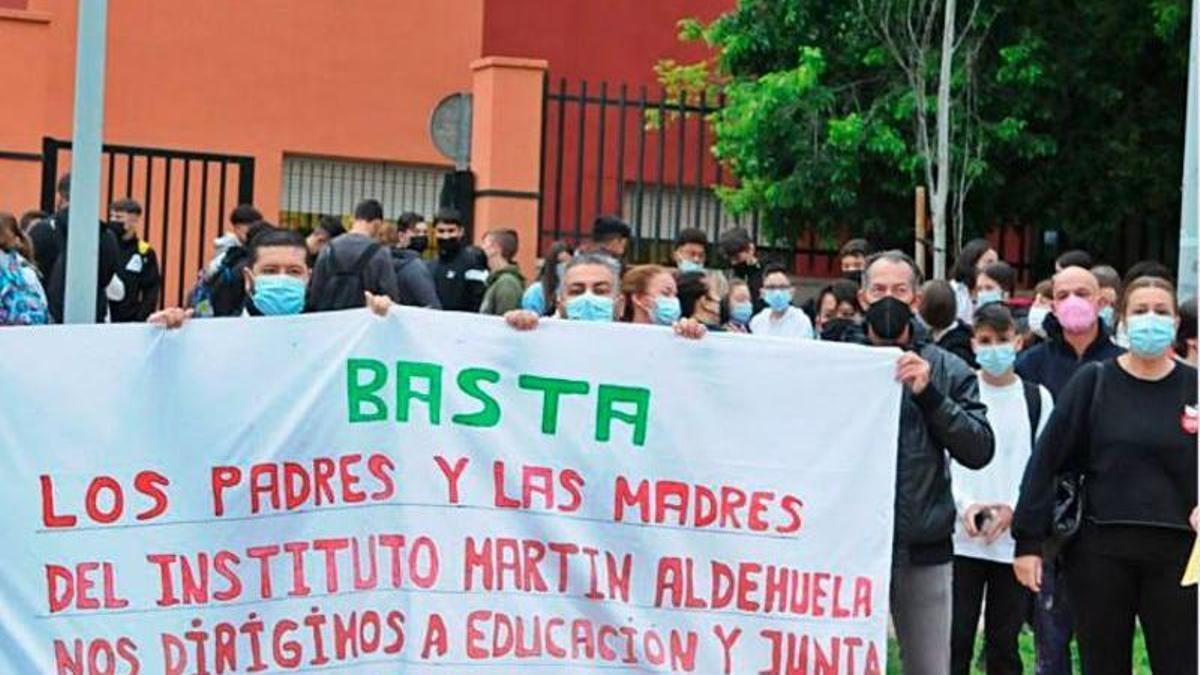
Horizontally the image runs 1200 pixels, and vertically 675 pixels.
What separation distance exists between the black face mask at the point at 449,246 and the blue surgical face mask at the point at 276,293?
611 cm

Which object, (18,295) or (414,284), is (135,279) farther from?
(18,295)

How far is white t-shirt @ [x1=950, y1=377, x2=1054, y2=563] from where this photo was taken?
30.2 ft

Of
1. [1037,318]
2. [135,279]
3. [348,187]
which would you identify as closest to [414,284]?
[1037,318]

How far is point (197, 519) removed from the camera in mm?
7348

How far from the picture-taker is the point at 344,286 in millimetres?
10562

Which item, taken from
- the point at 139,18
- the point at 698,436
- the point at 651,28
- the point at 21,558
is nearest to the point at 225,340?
the point at 21,558

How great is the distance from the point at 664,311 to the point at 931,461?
1.17 m

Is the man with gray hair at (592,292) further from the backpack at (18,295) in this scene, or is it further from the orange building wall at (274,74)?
the orange building wall at (274,74)

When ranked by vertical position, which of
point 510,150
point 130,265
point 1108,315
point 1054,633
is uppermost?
point 510,150

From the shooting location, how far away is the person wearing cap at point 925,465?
7.69 metres

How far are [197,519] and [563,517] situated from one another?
1.15m

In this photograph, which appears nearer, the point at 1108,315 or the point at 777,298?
the point at 1108,315

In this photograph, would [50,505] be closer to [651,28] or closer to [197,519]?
[197,519]

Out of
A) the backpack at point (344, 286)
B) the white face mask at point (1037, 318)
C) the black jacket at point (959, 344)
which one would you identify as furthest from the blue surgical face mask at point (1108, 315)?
the backpack at point (344, 286)
